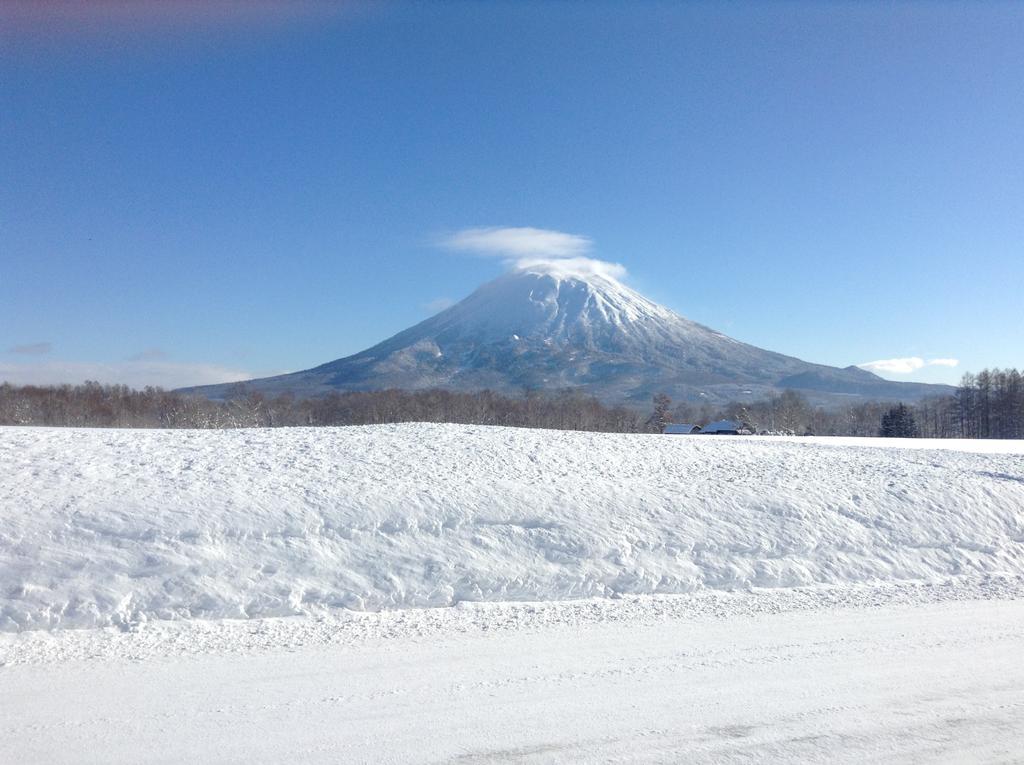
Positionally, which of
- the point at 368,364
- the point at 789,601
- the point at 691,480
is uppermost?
the point at 368,364

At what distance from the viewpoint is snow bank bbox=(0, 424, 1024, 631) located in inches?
357

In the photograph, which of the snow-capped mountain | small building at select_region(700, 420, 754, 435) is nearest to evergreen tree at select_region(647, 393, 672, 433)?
small building at select_region(700, 420, 754, 435)

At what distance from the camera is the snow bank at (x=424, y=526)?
9.08 m

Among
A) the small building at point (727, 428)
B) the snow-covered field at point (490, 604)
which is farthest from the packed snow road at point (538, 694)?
the small building at point (727, 428)

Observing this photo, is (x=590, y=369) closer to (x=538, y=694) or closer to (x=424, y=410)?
(x=424, y=410)

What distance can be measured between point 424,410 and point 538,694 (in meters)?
71.9

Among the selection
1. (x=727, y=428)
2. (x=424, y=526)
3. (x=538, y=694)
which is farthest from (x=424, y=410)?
(x=538, y=694)

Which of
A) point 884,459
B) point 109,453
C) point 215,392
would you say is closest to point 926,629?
point 884,459

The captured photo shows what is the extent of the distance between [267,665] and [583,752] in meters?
3.18

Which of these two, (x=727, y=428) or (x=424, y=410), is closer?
(x=424, y=410)

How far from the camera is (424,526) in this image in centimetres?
1094

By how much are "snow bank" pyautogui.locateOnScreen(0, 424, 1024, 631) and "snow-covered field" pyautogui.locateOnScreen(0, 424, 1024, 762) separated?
49 millimetres

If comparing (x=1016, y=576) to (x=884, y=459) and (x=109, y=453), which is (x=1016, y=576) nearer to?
(x=884, y=459)

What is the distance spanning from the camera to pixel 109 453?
13477 millimetres
